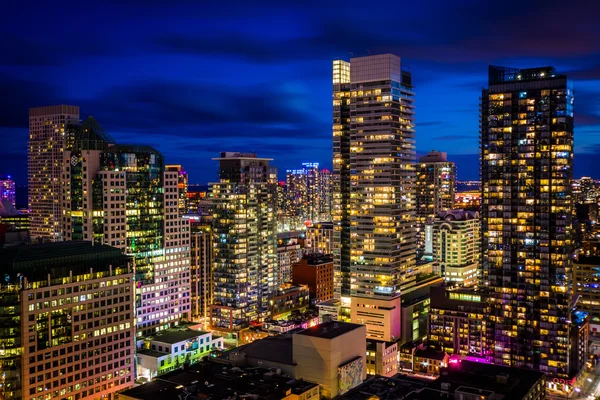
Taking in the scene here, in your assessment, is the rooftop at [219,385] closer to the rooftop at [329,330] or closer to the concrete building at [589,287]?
the rooftop at [329,330]

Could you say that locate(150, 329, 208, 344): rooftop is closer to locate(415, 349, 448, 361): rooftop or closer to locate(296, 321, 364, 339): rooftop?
locate(296, 321, 364, 339): rooftop

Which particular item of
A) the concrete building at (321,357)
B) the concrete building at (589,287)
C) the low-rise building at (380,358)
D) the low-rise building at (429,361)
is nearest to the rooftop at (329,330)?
the concrete building at (321,357)

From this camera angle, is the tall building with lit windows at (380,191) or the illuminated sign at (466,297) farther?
the tall building with lit windows at (380,191)

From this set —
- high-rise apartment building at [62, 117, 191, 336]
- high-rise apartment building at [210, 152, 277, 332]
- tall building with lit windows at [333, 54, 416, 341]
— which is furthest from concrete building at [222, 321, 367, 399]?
high-rise apartment building at [210, 152, 277, 332]

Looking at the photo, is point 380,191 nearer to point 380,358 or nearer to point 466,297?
point 466,297

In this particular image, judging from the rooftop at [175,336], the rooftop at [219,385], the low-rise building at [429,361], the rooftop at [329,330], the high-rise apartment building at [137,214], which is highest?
the high-rise apartment building at [137,214]
